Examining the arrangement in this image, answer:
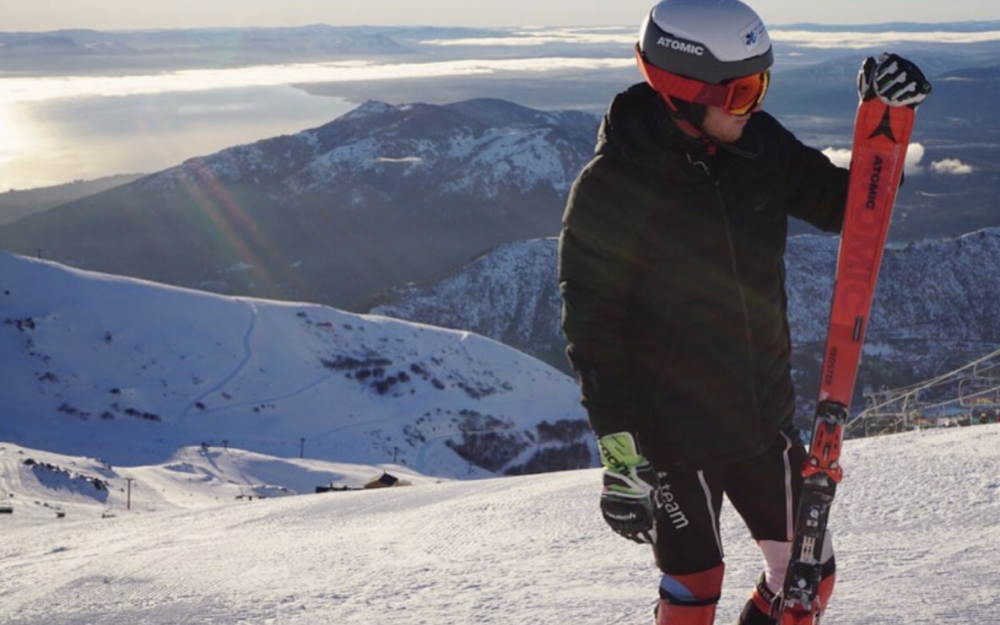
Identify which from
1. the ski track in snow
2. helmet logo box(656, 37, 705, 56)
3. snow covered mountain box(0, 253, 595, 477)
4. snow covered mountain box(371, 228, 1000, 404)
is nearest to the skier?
helmet logo box(656, 37, 705, 56)

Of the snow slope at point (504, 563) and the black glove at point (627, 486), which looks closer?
the black glove at point (627, 486)

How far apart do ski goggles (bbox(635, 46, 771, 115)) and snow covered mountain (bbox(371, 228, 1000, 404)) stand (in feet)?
514

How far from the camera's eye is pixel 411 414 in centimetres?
7275

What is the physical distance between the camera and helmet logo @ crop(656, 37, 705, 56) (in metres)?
3.31

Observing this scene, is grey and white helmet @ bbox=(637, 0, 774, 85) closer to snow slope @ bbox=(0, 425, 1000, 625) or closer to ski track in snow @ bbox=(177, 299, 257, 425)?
snow slope @ bbox=(0, 425, 1000, 625)

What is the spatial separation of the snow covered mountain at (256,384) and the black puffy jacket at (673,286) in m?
57.3

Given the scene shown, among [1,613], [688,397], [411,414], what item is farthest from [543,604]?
[411,414]

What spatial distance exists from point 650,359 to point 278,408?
7081cm

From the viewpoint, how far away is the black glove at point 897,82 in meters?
3.63

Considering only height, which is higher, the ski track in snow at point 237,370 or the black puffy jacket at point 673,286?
the black puffy jacket at point 673,286

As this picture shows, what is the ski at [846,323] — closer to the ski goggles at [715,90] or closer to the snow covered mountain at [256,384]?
the ski goggles at [715,90]

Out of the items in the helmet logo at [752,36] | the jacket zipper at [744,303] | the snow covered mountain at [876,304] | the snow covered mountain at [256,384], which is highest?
the helmet logo at [752,36]

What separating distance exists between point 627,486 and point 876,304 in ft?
648

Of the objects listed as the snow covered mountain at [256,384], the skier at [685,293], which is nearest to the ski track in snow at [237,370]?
→ the snow covered mountain at [256,384]
